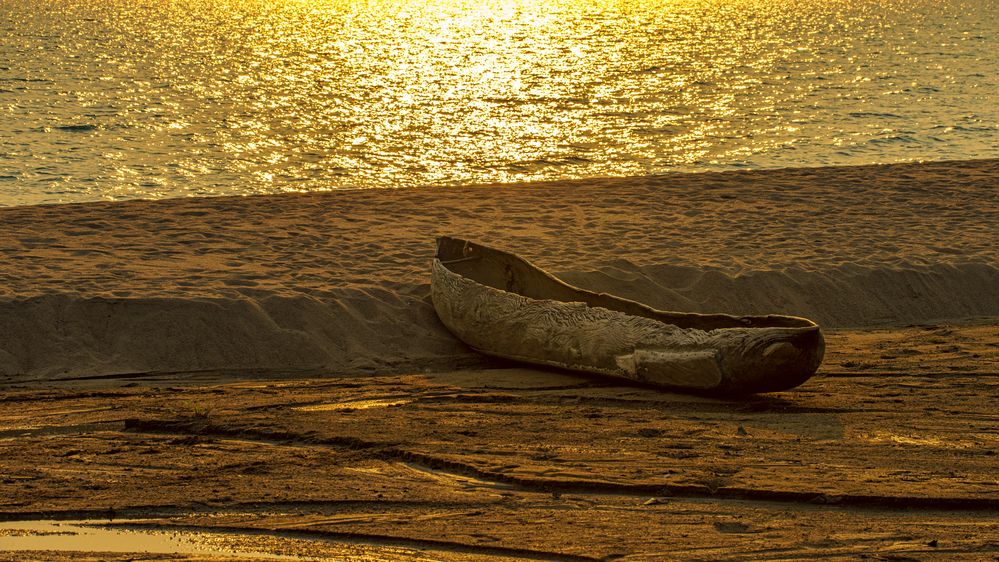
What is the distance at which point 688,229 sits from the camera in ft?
39.2

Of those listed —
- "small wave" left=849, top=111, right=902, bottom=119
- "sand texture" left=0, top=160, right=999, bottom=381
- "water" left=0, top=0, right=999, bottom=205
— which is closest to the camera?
"sand texture" left=0, top=160, right=999, bottom=381

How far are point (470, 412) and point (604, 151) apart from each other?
14862 mm

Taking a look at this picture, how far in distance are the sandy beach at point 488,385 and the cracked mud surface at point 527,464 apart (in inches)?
0.8

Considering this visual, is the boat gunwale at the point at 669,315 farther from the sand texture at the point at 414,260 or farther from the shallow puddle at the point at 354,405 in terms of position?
the shallow puddle at the point at 354,405

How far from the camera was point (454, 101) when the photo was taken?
89.7 feet

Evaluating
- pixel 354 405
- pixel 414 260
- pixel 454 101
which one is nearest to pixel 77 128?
pixel 454 101

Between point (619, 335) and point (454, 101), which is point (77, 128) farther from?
point (619, 335)

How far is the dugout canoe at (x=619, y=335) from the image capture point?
723 cm

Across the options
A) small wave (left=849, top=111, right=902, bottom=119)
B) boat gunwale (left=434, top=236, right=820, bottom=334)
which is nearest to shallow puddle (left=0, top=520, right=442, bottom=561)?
boat gunwale (left=434, top=236, right=820, bottom=334)

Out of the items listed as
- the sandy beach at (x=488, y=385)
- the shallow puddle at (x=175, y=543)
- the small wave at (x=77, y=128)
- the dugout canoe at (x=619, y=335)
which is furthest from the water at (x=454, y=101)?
the shallow puddle at (x=175, y=543)

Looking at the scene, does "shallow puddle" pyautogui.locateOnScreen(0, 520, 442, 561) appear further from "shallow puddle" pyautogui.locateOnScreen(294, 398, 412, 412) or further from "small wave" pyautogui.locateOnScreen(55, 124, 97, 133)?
"small wave" pyautogui.locateOnScreen(55, 124, 97, 133)

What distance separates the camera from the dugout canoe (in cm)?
723

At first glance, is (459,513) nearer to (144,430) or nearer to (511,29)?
(144,430)

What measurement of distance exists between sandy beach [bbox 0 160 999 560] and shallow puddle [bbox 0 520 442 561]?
0.04m
